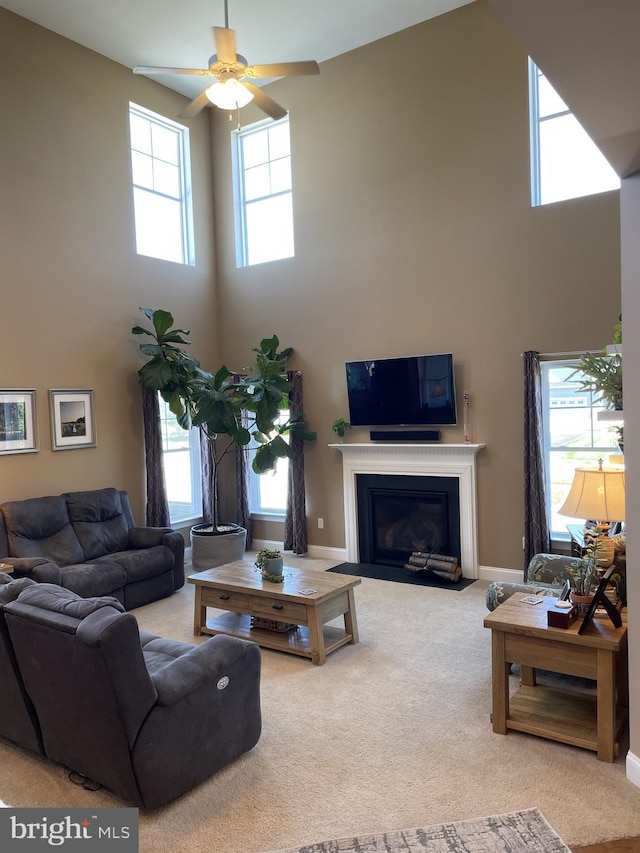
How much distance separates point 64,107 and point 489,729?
651 centimetres

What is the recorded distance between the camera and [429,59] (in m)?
6.03

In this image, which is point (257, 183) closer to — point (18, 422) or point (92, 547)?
point (18, 422)

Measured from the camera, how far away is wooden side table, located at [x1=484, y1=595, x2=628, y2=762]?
284cm

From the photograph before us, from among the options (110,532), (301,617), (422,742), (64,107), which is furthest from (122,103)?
(422,742)

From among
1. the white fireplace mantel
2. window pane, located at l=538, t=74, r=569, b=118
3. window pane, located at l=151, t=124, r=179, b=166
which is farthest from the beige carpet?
window pane, located at l=151, t=124, r=179, b=166

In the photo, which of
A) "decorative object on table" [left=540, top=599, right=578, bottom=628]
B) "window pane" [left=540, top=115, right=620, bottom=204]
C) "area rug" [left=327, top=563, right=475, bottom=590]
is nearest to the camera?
"decorative object on table" [left=540, top=599, right=578, bottom=628]

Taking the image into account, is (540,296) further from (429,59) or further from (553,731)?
(553,731)

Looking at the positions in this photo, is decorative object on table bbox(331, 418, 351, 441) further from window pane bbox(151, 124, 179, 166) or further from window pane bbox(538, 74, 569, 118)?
window pane bbox(151, 124, 179, 166)

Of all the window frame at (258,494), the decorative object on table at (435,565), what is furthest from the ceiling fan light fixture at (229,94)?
the decorative object on table at (435,565)

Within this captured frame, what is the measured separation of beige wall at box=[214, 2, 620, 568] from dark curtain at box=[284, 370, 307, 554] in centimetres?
13

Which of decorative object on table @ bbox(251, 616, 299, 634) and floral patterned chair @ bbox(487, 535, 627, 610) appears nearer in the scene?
floral patterned chair @ bbox(487, 535, 627, 610)

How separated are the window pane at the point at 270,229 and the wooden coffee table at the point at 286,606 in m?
4.13

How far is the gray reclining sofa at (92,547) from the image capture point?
4914 mm

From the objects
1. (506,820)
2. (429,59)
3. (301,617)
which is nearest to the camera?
(506,820)
